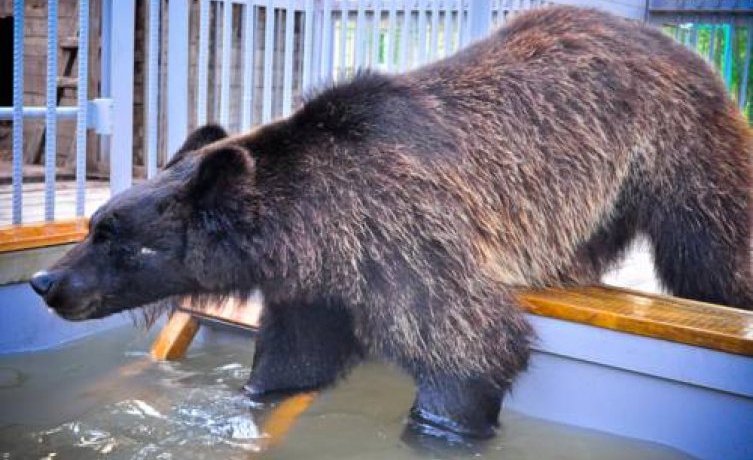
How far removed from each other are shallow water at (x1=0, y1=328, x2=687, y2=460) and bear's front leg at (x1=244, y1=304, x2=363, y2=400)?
12 cm

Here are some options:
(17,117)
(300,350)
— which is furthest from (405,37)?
(300,350)

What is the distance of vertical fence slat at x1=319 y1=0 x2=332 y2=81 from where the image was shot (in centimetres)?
588

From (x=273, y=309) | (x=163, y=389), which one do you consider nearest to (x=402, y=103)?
(x=273, y=309)

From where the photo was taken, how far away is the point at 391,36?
579 cm

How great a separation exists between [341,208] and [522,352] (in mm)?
839

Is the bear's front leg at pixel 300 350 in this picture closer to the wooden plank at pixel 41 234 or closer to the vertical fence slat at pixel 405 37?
the wooden plank at pixel 41 234

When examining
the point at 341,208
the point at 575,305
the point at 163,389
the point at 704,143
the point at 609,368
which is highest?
the point at 704,143

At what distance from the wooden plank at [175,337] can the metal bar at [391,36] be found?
2144 millimetres

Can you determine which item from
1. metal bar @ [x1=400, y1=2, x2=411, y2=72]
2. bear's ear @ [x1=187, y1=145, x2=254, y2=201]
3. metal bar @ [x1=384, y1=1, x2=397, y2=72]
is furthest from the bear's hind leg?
metal bar @ [x1=384, y1=1, x2=397, y2=72]

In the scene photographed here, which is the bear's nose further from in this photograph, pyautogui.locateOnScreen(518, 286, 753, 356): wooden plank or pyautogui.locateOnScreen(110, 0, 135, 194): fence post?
pyautogui.locateOnScreen(110, 0, 135, 194): fence post

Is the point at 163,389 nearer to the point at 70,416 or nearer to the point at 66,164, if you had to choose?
the point at 70,416

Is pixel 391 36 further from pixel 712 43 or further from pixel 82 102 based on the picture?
pixel 712 43

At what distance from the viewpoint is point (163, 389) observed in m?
3.94

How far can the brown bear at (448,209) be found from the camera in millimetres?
3184
